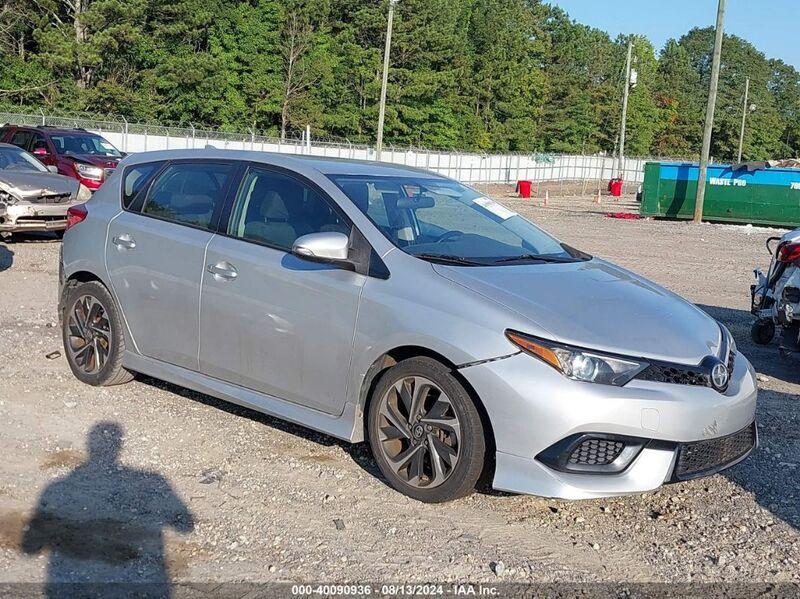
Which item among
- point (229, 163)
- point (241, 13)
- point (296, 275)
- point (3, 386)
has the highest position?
point (241, 13)

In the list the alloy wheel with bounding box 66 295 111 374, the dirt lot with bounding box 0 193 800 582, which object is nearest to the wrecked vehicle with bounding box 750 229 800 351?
the dirt lot with bounding box 0 193 800 582

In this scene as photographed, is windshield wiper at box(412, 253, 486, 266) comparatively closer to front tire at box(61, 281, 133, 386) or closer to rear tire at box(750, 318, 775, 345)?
front tire at box(61, 281, 133, 386)

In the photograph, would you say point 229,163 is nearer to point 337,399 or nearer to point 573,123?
point 337,399

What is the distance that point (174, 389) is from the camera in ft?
23.1

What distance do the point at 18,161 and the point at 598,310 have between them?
13262 mm

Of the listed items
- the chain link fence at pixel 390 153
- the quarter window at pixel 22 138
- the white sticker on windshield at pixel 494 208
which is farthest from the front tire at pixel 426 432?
the chain link fence at pixel 390 153

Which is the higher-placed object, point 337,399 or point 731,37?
point 731,37

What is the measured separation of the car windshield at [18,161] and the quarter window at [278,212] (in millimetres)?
10776

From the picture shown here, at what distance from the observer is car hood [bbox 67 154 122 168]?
19.6 metres

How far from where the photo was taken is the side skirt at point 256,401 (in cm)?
531

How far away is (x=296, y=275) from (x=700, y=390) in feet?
7.30

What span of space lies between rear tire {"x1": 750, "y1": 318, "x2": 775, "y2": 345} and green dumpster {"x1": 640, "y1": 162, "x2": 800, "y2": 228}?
22.3m

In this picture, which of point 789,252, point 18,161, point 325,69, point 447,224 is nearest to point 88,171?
point 18,161

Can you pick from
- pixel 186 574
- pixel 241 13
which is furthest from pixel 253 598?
pixel 241 13
